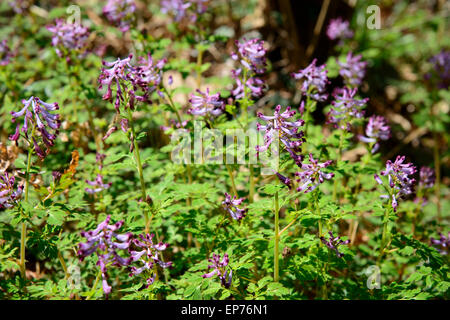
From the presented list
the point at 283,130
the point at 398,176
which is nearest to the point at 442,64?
the point at 398,176

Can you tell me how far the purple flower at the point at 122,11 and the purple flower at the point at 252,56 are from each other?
5.42ft

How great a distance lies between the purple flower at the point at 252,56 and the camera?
2.97 m

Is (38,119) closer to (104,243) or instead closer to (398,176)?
(104,243)

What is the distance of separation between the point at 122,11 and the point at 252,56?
6.07 ft

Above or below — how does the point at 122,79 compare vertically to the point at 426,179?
above

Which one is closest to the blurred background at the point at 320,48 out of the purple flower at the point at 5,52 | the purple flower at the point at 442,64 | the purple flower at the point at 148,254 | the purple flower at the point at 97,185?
the purple flower at the point at 442,64

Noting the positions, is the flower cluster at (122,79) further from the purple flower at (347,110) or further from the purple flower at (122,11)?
the purple flower at (122,11)

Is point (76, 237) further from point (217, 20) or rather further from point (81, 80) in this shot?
point (217, 20)

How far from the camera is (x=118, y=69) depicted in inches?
90.0

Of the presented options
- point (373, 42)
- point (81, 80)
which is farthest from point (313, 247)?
point (373, 42)

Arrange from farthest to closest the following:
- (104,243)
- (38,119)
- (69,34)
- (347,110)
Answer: (69,34) → (347,110) → (38,119) → (104,243)

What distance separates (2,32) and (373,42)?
6298 mm

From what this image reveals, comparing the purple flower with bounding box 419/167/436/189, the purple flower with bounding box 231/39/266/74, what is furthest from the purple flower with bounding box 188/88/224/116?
the purple flower with bounding box 419/167/436/189

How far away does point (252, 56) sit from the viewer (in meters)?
2.99
